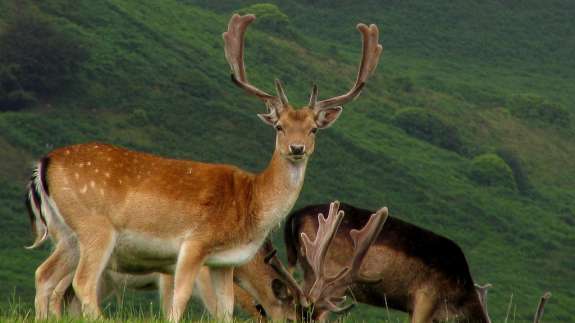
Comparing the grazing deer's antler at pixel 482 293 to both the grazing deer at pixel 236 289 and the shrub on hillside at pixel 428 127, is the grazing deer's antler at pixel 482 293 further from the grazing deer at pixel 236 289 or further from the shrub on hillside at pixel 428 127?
the shrub on hillside at pixel 428 127

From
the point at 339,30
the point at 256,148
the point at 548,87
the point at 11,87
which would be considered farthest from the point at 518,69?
the point at 11,87

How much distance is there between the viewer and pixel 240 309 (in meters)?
14.6

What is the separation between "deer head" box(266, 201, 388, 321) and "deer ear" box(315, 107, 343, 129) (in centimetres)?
79

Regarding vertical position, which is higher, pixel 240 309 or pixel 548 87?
pixel 240 309

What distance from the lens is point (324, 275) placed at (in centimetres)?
1149

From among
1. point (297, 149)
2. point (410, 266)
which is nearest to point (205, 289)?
point (410, 266)

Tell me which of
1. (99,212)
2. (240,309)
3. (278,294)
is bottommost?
(240,309)

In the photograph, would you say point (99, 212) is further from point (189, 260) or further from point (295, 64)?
point (295, 64)

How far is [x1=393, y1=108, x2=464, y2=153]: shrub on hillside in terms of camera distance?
4108 inches

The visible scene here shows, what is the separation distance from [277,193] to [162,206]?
38.8 inches

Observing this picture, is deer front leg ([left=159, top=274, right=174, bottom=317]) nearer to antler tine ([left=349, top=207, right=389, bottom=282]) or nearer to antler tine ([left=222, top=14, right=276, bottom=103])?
antler tine ([left=349, top=207, right=389, bottom=282])

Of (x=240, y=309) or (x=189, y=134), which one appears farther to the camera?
(x=189, y=134)

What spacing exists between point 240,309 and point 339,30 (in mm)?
110434

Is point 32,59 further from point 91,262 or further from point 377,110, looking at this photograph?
point 91,262
